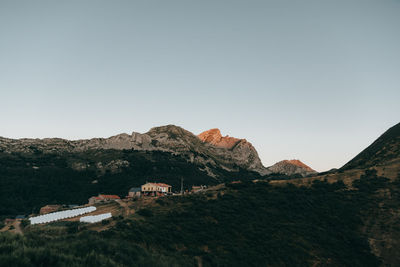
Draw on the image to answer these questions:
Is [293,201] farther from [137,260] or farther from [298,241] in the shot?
[137,260]

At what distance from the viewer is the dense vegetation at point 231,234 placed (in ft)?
96.7

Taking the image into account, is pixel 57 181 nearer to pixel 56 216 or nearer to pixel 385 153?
pixel 56 216

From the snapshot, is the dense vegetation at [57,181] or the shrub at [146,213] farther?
the dense vegetation at [57,181]

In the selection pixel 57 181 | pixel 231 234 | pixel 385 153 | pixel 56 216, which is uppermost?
pixel 385 153

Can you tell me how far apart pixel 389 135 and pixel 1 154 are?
762ft

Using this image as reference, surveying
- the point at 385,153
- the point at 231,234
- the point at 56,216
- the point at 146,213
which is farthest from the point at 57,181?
the point at 385,153

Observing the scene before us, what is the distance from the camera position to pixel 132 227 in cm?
5006

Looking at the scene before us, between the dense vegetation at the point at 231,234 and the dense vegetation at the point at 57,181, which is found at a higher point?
the dense vegetation at the point at 57,181

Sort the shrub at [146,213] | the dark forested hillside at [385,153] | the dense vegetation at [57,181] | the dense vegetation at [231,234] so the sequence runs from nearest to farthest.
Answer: the dense vegetation at [231,234], the shrub at [146,213], the dark forested hillside at [385,153], the dense vegetation at [57,181]

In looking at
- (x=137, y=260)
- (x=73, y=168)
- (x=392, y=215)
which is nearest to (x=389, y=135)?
(x=392, y=215)

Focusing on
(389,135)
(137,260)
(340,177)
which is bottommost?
(137,260)

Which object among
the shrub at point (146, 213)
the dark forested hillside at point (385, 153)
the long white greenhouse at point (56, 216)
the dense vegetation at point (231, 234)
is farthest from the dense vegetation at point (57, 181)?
the dark forested hillside at point (385, 153)

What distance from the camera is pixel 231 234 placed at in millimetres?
54875

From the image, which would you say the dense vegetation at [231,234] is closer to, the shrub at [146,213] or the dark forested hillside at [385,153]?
the shrub at [146,213]
